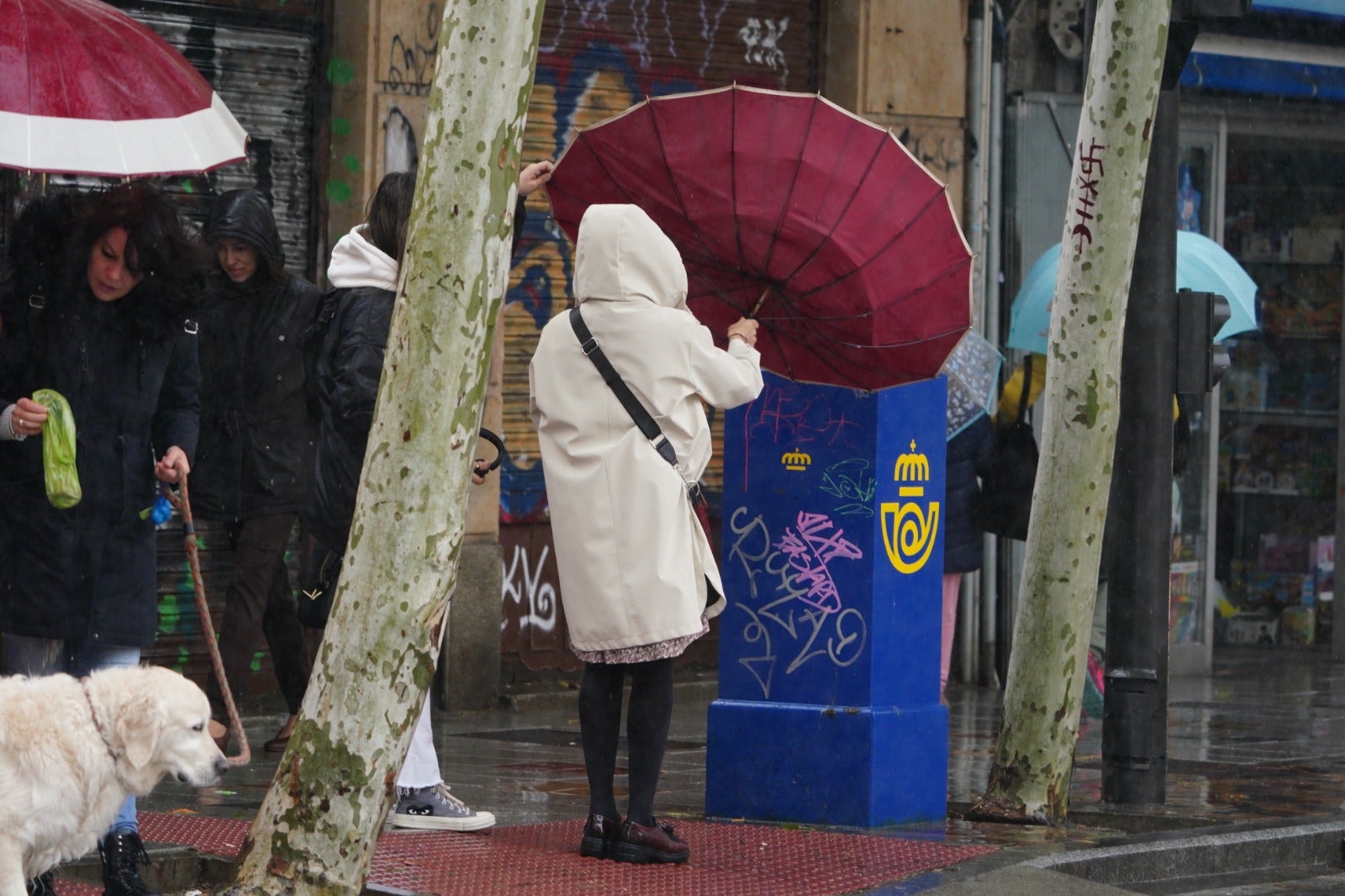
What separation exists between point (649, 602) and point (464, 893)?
96 centimetres

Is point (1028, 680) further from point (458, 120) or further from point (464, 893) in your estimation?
point (458, 120)

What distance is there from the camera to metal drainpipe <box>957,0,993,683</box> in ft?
38.3

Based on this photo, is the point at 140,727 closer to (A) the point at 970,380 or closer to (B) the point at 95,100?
(B) the point at 95,100

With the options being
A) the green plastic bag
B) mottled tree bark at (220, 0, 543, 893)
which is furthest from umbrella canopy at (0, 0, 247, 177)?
mottled tree bark at (220, 0, 543, 893)

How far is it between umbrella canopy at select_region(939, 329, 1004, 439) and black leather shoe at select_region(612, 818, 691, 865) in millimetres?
3405

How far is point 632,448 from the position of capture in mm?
5844

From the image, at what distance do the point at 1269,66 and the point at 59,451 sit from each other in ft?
31.8

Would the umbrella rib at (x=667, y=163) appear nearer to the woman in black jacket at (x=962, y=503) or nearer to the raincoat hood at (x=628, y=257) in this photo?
the raincoat hood at (x=628, y=257)

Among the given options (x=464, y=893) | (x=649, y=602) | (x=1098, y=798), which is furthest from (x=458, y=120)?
(x=1098, y=798)

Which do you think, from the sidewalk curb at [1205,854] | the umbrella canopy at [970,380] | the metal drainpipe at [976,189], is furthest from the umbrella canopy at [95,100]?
the metal drainpipe at [976,189]

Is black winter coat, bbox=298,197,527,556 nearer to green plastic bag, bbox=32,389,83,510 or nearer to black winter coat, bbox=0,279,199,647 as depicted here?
black winter coat, bbox=0,279,199,647

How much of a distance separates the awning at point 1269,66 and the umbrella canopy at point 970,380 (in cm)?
432

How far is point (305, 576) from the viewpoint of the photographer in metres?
6.71

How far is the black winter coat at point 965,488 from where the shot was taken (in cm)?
951
